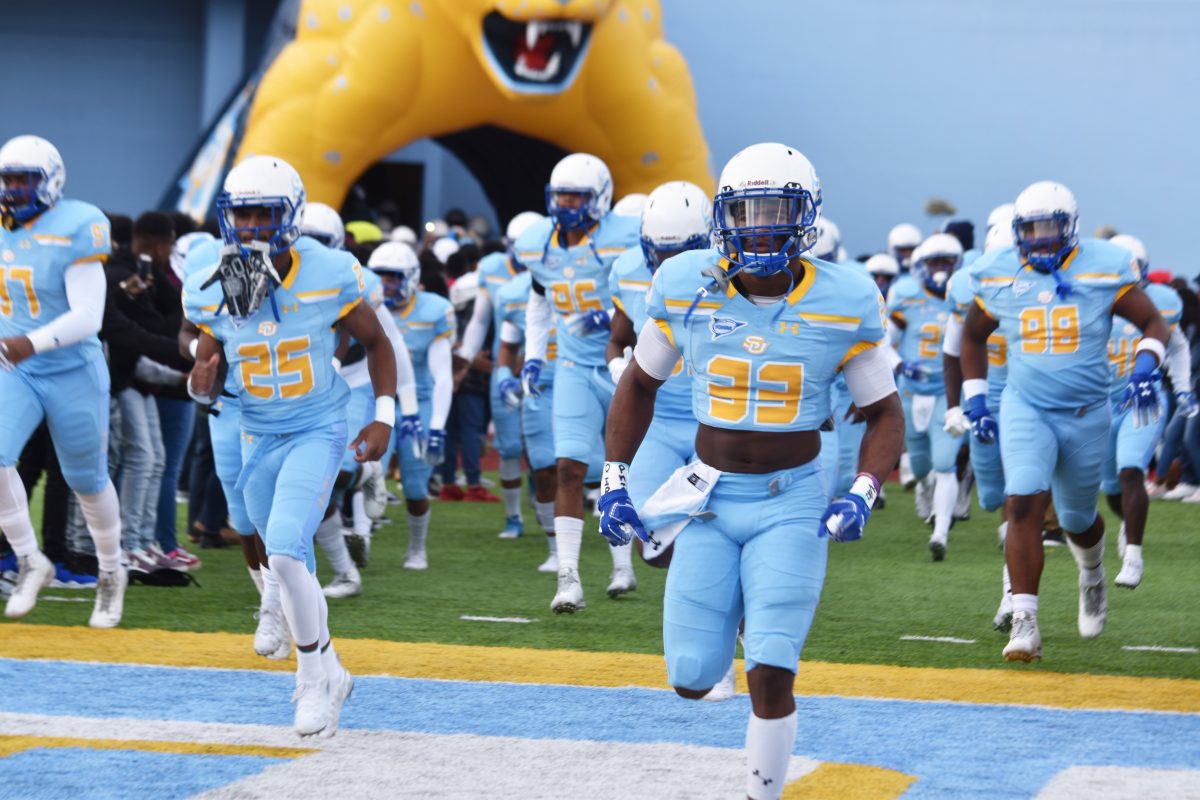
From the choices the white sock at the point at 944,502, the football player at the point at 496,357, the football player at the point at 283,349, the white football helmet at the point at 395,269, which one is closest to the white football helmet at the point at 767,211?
the football player at the point at 283,349

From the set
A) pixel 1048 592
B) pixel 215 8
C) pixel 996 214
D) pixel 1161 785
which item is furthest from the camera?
pixel 215 8

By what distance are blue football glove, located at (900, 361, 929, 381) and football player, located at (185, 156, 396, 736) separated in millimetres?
6666

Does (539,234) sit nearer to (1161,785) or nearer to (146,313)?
(146,313)

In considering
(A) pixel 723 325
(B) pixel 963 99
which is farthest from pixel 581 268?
(B) pixel 963 99

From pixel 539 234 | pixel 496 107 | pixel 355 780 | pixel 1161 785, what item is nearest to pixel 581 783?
pixel 355 780

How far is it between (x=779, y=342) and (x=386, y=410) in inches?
80.3

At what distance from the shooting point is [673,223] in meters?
7.51

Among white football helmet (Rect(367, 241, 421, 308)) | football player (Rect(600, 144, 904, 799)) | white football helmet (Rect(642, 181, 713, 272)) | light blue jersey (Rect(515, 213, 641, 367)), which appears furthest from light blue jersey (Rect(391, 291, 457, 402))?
football player (Rect(600, 144, 904, 799))

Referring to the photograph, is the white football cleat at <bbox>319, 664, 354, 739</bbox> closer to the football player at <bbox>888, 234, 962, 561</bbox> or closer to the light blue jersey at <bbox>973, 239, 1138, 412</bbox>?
the light blue jersey at <bbox>973, 239, 1138, 412</bbox>

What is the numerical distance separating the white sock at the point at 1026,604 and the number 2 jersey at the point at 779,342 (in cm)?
259

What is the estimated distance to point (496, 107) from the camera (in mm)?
18609

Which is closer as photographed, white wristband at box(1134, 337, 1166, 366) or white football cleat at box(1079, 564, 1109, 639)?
white wristband at box(1134, 337, 1166, 366)

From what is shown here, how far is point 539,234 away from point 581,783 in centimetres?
460

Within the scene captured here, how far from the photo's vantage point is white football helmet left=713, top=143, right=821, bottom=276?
4703mm
